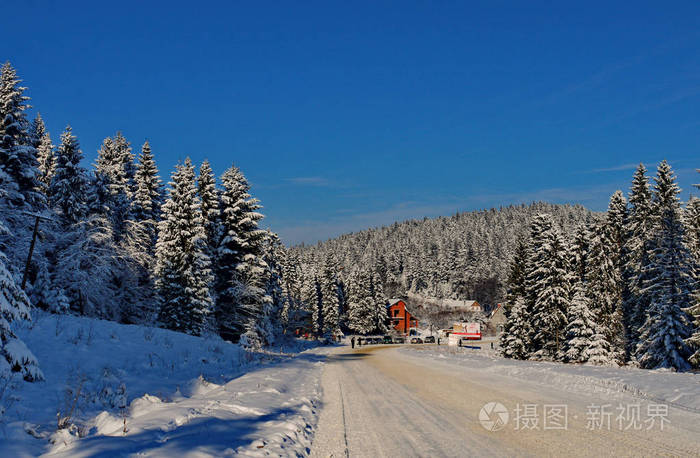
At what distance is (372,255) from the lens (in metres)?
180

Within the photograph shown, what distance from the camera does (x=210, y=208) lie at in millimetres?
32938

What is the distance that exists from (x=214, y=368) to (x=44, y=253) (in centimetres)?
1732

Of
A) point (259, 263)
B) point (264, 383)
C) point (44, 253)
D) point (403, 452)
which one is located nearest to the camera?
point (403, 452)

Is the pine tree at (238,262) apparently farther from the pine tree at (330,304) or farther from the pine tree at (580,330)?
the pine tree at (330,304)

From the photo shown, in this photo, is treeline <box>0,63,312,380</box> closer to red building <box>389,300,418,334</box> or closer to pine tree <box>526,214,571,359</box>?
pine tree <box>526,214,571,359</box>

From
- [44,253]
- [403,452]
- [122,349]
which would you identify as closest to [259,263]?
[44,253]

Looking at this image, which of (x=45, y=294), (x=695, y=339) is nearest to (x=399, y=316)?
(x=695, y=339)

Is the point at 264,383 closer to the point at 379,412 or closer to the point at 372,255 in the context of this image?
the point at 379,412

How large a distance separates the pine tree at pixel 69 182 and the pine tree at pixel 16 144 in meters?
2.05

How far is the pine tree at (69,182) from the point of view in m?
27.2

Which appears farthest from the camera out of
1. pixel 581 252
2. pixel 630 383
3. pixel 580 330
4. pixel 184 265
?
pixel 581 252

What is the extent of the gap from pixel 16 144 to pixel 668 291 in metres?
43.4

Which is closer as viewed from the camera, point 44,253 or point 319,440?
point 319,440

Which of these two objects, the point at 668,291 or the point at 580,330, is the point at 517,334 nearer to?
the point at 580,330
